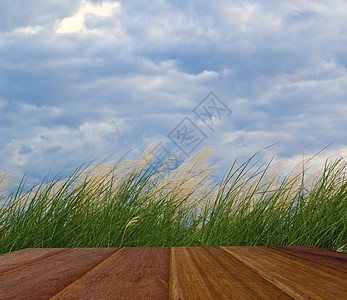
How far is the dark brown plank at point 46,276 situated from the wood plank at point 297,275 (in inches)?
20.6

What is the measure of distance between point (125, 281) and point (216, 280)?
236 mm

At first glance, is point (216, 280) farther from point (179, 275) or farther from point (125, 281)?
point (125, 281)

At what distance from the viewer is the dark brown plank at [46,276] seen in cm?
78

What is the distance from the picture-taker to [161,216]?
2885mm

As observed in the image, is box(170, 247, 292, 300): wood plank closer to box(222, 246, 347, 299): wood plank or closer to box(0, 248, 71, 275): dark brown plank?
box(222, 246, 347, 299): wood plank

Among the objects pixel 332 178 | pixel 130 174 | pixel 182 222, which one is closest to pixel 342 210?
pixel 332 178

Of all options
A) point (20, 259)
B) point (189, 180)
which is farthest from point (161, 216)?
point (20, 259)

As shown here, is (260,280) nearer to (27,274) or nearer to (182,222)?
(27,274)

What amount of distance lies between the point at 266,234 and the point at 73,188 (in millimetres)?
1767

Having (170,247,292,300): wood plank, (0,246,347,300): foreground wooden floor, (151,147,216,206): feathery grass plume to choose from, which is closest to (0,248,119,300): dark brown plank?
(0,246,347,300): foreground wooden floor

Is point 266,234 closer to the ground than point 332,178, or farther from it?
closer to the ground

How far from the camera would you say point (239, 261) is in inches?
42.8

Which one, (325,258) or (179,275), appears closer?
(179,275)

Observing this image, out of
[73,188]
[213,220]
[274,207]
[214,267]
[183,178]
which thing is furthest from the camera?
[183,178]
